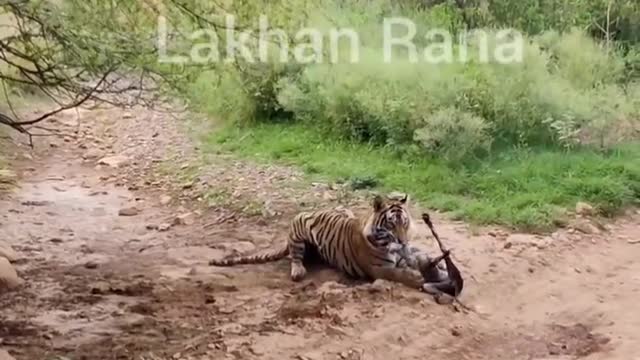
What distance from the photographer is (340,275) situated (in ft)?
18.8

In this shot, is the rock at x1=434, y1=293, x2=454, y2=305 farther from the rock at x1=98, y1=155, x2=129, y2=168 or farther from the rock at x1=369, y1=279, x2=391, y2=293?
the rock at x1=98, y1=155, x2=129, y2=168

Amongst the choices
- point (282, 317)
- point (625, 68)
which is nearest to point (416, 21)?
point (625, 68)

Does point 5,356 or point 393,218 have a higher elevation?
point 393,218

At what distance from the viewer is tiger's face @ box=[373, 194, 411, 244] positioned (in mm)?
5457

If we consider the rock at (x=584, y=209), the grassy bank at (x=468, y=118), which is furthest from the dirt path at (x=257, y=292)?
the grassy bank at (x=468, y=118)

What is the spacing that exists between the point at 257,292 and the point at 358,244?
0.66 m

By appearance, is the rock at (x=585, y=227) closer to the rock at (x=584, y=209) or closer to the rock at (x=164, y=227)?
the rock at (x=584, y=209)

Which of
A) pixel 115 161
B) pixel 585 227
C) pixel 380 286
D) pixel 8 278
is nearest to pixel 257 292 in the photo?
pixel 380 286

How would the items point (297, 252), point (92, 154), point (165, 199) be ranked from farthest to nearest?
point (92, 154) < point (165, 199) < point (297, 252)

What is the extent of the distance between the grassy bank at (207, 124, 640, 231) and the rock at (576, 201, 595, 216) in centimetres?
6

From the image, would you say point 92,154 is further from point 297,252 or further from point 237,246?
point 297,252

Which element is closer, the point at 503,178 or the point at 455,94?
the point at 503,178

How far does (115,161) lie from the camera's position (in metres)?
9.59

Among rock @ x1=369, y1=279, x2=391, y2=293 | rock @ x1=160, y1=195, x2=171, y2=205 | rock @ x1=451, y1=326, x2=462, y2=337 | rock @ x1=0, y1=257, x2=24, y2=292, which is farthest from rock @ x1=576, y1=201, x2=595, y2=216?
rock @ x1=0, y1=257, x2=24, y2=292
